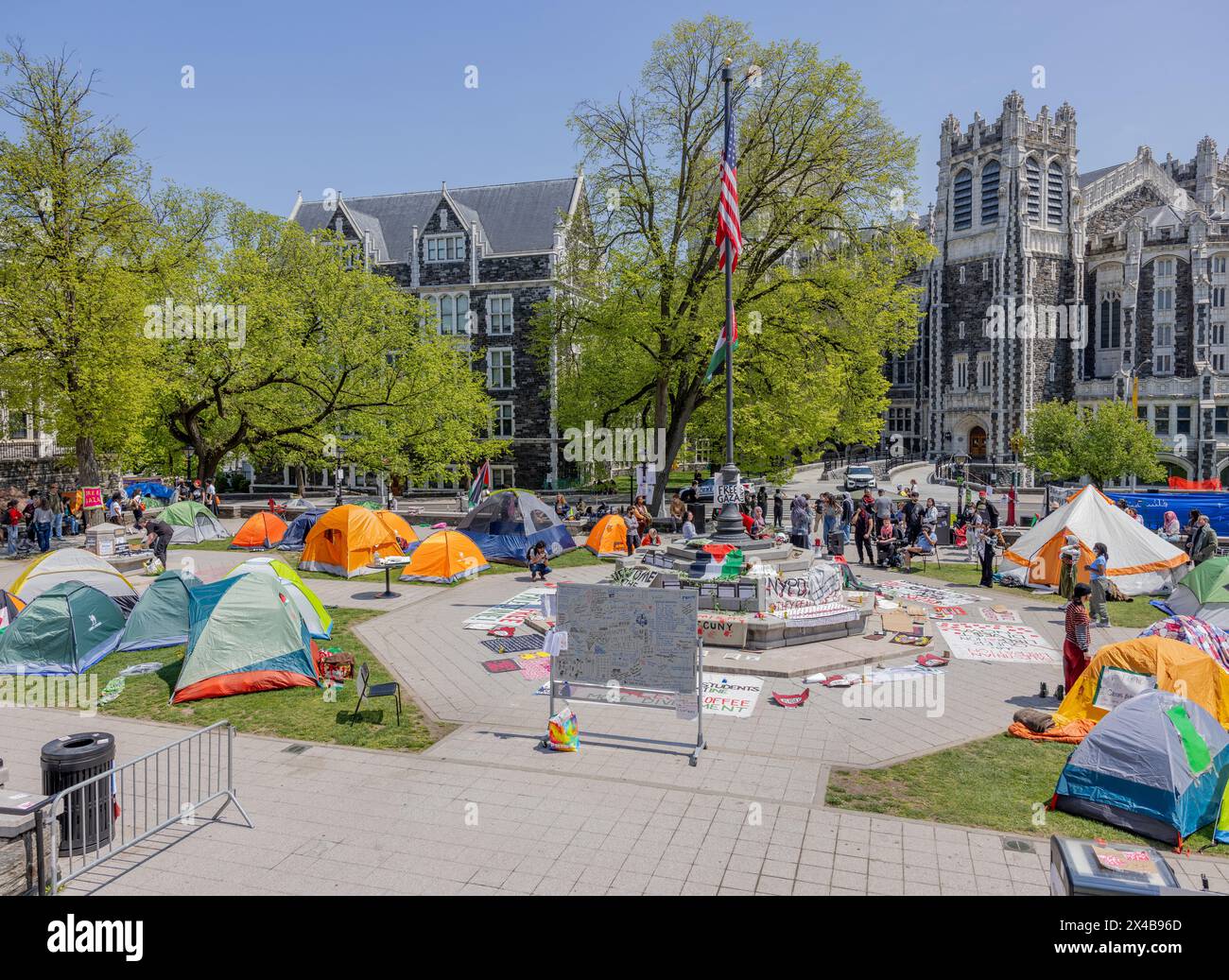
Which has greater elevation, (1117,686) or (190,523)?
(190,523)

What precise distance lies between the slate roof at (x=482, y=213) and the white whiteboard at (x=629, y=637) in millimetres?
40382

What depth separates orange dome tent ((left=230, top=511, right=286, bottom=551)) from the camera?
26203 millimetres

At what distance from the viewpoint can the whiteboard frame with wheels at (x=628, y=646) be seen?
32.9 feet

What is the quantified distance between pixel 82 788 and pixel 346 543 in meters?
14.8

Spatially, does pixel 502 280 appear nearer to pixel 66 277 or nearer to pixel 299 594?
pixel 66 277

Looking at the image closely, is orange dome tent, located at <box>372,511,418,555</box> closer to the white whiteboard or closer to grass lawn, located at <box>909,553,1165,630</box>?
the white whiteboard

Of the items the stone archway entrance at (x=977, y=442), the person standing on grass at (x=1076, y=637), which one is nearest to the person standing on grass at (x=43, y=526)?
the person standing on grass at (x=1076, y=637)

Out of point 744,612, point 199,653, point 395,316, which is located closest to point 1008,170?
point 395,316

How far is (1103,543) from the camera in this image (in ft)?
63.3

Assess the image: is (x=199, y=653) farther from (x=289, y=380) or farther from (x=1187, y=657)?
(x=289, y=380)

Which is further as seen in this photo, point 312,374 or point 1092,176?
point 1092,176

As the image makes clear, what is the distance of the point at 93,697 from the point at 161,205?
34.3 m

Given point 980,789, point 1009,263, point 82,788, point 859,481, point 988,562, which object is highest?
point 1009,263

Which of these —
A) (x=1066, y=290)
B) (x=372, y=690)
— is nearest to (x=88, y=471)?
(x=372, y=690)
